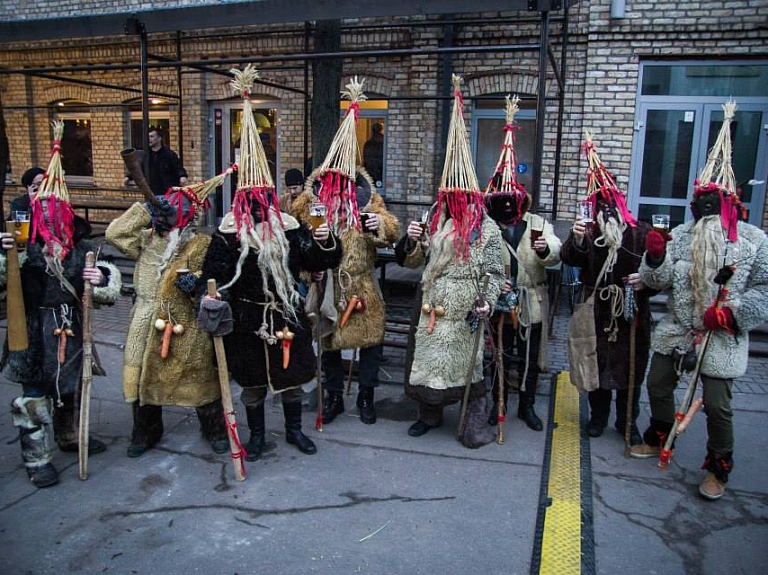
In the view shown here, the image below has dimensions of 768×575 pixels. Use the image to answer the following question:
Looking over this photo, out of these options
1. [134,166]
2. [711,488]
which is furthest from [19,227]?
[711,488]

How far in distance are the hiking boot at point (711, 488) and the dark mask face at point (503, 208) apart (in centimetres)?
208

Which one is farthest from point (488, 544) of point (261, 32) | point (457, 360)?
point (261, 32)

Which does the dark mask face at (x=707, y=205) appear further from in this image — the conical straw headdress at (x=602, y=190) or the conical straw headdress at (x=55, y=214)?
the conical straw headdress at (x=55, y=214)

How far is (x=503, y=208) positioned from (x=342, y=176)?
1.17 meters

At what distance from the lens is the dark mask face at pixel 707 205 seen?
151 inches

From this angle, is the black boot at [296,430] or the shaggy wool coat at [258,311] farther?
the black boot at [296,430]

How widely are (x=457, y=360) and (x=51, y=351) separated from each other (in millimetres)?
2540

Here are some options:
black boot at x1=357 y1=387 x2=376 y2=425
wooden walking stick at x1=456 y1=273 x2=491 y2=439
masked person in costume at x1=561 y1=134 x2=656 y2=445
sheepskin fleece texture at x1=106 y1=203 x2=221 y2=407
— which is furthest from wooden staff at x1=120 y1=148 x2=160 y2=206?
masked person in costume at x1=561 y1=134 x2=656 y2=445

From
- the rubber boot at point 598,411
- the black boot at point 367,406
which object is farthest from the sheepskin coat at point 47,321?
the rubber boot at point 598,411

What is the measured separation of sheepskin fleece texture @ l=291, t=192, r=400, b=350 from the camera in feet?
15.8

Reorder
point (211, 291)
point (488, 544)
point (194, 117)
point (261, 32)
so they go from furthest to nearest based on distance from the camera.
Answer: point (194, 117) → point (261, 32) → point (211, 291) → point (488, 544)

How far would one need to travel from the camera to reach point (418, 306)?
15.1 feet

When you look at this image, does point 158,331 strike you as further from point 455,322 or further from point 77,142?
point 77,142

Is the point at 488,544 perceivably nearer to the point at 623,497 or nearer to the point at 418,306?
the point at 623,497
